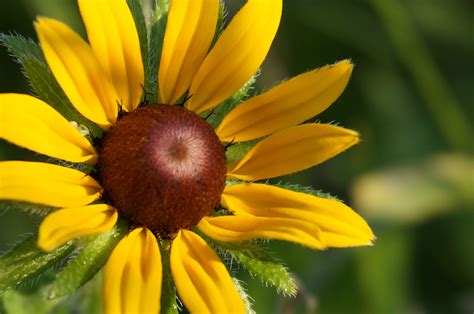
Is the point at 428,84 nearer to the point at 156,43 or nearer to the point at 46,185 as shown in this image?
the point at 156,43

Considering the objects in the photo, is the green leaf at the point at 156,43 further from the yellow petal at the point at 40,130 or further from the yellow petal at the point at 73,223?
the yellow petal at the point at 73,223

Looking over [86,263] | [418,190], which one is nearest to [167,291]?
[86,263]

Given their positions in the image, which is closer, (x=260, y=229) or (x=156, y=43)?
(x=260, y=229)

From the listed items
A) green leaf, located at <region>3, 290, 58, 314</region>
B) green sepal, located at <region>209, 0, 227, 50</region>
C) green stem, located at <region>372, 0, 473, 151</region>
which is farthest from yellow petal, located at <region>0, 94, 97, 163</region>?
green stem, located at <region>372, 0, 473, 151</region>

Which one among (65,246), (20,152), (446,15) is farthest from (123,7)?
(446,15)

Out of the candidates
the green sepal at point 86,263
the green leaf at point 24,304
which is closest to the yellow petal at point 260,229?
the green sepal at point 86,263

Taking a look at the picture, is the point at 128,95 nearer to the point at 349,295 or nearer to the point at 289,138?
the point at 289,138
